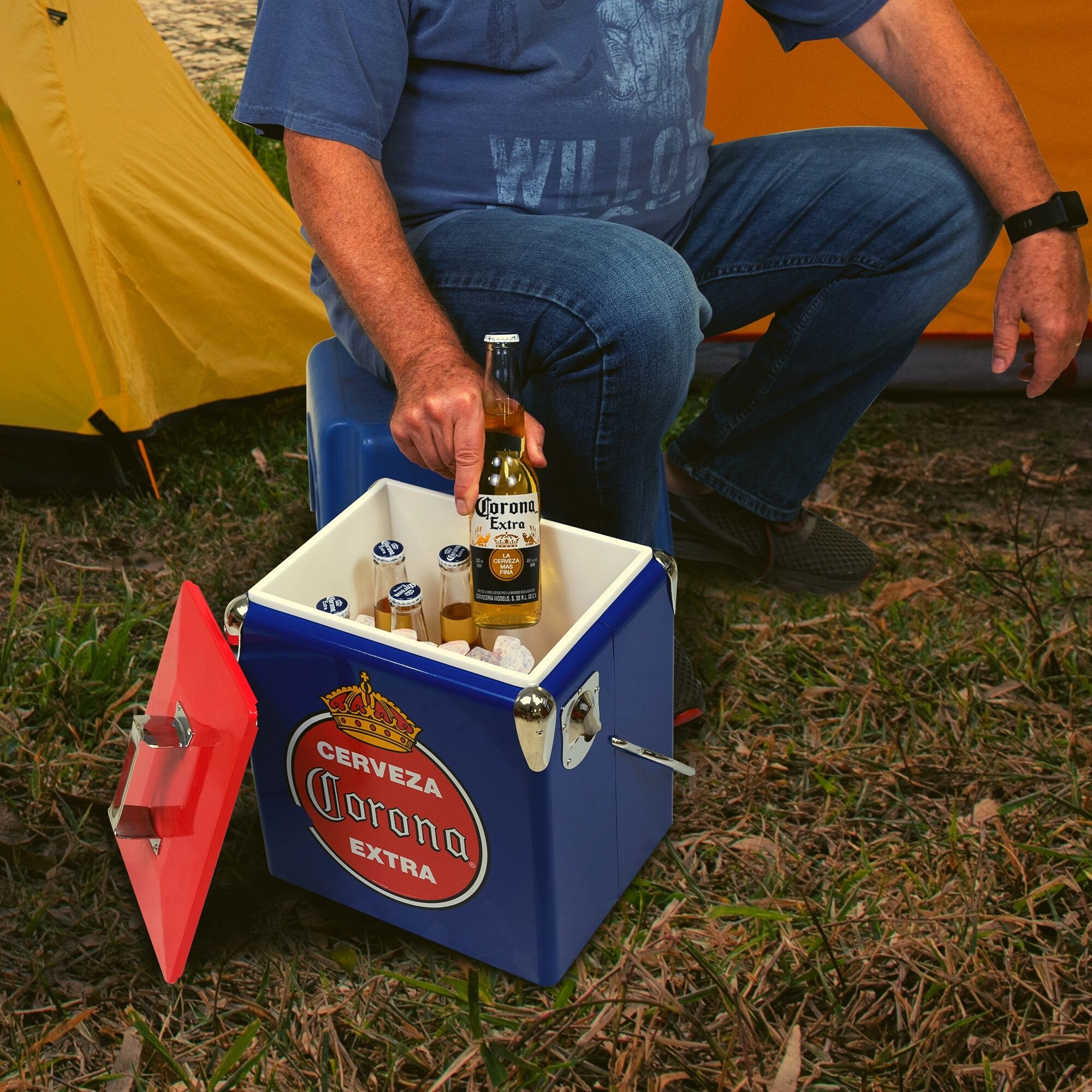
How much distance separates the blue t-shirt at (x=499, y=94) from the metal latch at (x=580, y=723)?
2.08 feet

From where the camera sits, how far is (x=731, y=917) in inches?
48.1

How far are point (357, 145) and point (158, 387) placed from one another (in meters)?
1.00

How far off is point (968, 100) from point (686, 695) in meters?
0.87

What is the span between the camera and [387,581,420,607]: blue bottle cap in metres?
1.12

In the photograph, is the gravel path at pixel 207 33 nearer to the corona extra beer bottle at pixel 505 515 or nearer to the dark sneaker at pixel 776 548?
the dark sneaker at pixel 776 548

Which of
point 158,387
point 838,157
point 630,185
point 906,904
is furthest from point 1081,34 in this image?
point 158,387

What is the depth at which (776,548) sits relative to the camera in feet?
5.77

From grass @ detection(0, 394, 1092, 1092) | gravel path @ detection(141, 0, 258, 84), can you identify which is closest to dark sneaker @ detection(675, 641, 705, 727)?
grass @ detection(0, 394, 1092, 1092)

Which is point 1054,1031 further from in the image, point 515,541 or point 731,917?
point 515,541

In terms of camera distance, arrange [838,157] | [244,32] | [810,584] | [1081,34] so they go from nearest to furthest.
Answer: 1. [838,157]
2. [810,584]
3. [1081,34]
4. [244,32]

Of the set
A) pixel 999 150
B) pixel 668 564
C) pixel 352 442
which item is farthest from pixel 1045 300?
pixel 352 442

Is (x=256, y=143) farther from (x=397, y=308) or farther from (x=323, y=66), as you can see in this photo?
(x=397, y=308)

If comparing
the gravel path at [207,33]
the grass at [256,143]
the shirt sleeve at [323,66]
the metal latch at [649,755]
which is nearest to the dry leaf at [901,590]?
the metal latch at [649,755]

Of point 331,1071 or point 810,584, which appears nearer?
point 331,1071
